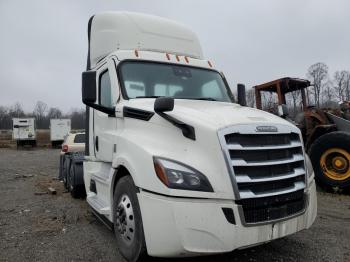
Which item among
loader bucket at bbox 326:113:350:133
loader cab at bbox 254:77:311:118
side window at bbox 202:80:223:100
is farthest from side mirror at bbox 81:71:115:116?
loader bucket at bbox 326:113:350:133

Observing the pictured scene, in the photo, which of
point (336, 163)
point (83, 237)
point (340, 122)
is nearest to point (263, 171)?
point (83, 237)

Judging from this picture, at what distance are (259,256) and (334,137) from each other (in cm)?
500

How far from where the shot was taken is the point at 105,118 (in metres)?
5.80

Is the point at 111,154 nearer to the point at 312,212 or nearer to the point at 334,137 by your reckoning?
the point at 312,212

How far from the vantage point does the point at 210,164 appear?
387 centimetres

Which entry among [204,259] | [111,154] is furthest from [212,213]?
[111,154]

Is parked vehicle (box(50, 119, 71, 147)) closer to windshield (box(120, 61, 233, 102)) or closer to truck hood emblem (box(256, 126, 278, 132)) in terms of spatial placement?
windshield (box(120, 61, 233, 102))

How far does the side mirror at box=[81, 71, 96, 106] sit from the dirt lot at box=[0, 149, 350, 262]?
2.00 meters

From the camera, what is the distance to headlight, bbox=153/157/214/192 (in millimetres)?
3752

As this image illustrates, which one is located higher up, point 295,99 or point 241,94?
→ point 295,99

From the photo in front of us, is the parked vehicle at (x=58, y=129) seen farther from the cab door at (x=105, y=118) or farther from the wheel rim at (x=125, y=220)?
the wheel rim at (x=125, y=220)

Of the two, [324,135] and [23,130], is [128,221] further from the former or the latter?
[23,130]

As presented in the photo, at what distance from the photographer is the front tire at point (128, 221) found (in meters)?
4.16

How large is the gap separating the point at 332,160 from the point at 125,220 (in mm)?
6105
